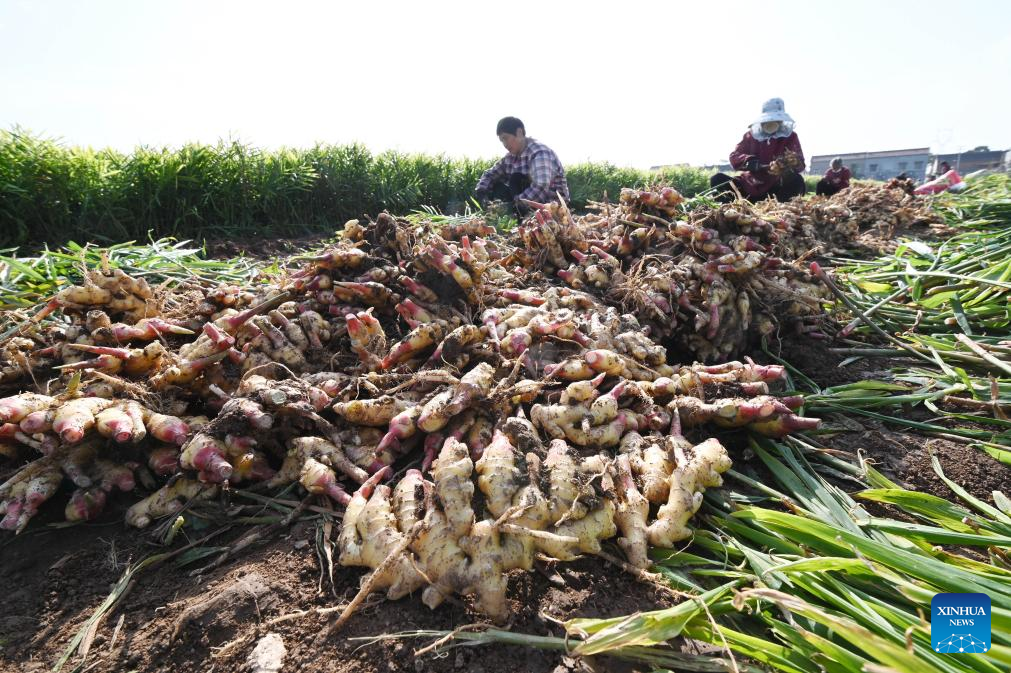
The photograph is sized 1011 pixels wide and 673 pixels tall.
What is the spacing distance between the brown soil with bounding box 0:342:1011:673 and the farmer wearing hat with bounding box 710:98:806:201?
567 cm

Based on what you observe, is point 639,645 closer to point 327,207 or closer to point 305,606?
point 305,606

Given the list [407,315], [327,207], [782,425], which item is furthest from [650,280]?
[327,207]

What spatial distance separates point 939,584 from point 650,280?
169 centimetres

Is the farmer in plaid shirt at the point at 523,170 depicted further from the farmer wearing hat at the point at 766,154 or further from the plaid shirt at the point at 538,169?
the farmer wearing hat at the point at 766,154

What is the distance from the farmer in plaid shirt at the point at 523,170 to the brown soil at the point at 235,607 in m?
4.56

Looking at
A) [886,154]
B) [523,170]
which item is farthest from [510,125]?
[886,154]

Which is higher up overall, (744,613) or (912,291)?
(912,291)

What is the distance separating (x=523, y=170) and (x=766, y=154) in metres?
3.40

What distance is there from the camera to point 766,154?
6539mm

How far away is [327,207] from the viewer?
8203mm

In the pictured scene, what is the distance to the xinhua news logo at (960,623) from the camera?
96 cm

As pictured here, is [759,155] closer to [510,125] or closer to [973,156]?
[510,125]

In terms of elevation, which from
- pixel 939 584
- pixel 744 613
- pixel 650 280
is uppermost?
pixel 650 280

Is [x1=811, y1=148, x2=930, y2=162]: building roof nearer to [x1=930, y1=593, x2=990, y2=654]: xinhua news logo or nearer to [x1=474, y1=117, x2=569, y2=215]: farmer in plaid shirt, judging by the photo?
[x1=474, y1=117, x2=569, y2=215]: farmer in plaid shirt
